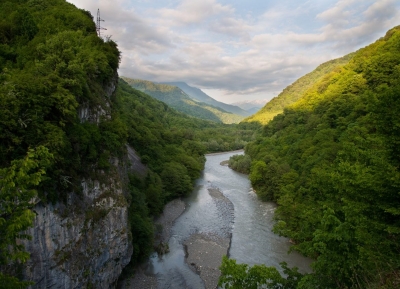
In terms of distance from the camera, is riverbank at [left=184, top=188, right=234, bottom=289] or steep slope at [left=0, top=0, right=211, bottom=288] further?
riverbank at [left=184, top=188, right=234, bottom=289]

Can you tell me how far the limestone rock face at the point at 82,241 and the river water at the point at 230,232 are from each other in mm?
6273

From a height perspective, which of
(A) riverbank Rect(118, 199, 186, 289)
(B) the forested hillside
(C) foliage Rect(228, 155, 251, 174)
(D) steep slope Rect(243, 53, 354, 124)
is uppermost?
(D) steep slope Rect(243, 53, 354, 124)

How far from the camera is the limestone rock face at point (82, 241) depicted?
13.5 metres

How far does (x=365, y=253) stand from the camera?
9031mm

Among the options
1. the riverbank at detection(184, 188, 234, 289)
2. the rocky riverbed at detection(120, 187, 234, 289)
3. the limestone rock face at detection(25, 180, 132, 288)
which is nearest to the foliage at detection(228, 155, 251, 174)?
the rocky riverbed at detection(120, 187, 234, 289)

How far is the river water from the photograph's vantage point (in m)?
25.2

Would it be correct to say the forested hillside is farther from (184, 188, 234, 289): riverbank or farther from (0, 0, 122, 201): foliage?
(0, 0, 122, 201): foliage

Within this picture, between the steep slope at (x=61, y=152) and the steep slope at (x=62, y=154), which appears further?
the steep slope at (x=61, y=152)

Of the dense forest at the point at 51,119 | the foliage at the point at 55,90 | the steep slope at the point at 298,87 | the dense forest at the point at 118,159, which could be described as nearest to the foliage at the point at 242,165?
the dense forest at the point at 118,159

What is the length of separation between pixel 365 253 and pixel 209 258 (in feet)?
67.9

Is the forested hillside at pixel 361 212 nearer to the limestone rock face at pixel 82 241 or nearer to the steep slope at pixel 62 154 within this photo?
the steep slope at pixel 62 154

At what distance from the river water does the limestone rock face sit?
6273 millimetres

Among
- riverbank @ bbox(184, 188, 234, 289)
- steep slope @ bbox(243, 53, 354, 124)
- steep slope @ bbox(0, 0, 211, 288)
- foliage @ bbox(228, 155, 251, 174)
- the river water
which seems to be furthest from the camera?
steep slope @ bbox(243, 53, 354, 124)

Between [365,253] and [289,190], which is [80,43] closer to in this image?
[365,253]
